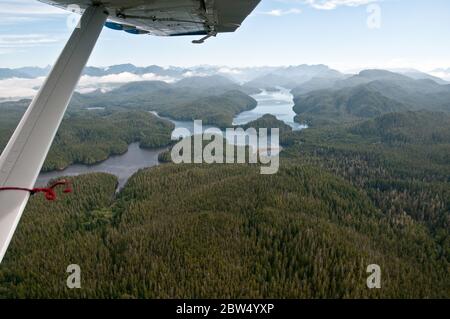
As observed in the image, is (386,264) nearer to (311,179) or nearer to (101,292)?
(311,179)

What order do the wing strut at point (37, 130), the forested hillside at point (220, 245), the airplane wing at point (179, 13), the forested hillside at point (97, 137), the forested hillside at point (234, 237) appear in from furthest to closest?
the forested hillside at point (97, 137) → the forested hillside at point (234, 237) → the forested hillside at point (220, 245) → the airplane wing at point (179, 13) → the wing strut at point (37, 130)

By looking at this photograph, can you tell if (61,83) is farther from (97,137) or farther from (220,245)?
(97,137)

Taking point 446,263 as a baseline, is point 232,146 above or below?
above

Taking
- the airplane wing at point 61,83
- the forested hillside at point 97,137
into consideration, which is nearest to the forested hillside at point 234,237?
the forested hillside at point 97,137

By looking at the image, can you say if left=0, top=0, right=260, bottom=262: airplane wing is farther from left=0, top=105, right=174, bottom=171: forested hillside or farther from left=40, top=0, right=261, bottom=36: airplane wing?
left=0, top=105, right=174, bottom=171: forested hillside

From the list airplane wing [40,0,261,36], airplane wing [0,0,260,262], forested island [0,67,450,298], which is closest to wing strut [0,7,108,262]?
airplane wing [0,0,260,262]

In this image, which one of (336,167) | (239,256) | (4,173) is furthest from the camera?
(336,167)

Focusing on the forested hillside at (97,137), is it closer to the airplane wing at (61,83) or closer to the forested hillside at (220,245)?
the forested hillside at (220,245)

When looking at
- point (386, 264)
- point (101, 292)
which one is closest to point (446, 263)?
point (386, 264)
